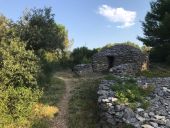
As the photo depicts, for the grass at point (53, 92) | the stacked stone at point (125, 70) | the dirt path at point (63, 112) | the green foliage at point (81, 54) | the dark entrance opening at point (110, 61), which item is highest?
the green foliage at point (81, 54)

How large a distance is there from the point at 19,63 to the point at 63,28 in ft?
117

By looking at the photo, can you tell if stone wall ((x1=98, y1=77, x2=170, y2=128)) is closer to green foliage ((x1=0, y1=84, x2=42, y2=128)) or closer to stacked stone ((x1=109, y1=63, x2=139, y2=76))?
green foliage ((x1=0, y1=84, x2=42, y2=128))

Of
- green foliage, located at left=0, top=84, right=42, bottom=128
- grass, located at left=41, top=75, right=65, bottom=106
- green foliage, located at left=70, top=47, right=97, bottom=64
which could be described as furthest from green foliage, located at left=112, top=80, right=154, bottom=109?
green foliage, located at left=70, top=47, right=97, bottom=64

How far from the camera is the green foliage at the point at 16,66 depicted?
61.4ft

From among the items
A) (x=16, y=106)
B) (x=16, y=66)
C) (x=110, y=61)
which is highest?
(x=110, y=61)

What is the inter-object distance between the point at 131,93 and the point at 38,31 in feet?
30.1

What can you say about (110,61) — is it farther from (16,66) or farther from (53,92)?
(16,66)

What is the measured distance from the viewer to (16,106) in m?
17.5

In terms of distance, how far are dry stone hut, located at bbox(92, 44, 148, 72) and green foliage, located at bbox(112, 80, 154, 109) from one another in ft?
30.3

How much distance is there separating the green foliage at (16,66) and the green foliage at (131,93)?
4.85 m

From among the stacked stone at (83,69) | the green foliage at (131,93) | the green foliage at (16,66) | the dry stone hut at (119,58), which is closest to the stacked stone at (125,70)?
the dry stone hut at (119,58)

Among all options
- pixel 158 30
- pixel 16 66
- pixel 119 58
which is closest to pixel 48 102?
pixel 16 66

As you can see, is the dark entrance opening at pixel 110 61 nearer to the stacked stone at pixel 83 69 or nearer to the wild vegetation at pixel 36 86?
the stacked stone at pixel 83 69

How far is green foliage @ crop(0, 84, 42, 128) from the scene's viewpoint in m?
17.0
